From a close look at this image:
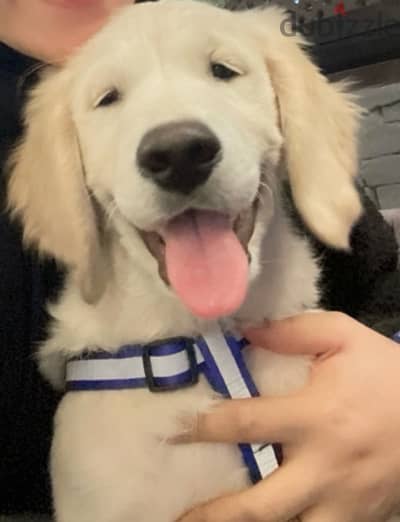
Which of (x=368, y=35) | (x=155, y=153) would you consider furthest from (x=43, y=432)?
(x=368, y=35)

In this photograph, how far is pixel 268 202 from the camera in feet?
3.49

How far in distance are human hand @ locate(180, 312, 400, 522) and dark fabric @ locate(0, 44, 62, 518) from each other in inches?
10.8

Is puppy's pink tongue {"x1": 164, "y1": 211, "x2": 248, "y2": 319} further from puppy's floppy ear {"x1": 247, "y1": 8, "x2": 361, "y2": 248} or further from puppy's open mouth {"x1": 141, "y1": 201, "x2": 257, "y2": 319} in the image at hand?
puppy's floppy ear {"x1": 247, "y1": 8, "x2": 361, "y2": 248}

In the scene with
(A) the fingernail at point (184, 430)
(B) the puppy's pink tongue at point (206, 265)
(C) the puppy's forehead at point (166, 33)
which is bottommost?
(A) the fingernail at point (184, 430)

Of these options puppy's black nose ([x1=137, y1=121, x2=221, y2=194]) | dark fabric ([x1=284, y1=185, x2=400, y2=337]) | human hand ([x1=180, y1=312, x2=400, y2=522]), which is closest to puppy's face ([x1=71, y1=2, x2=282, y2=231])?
puppy's black nose ([x1=137, y1=121, x2=221, y2=194])

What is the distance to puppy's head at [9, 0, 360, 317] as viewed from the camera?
0.95 meters

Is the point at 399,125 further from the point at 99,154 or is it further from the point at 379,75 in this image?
the point at 99,154

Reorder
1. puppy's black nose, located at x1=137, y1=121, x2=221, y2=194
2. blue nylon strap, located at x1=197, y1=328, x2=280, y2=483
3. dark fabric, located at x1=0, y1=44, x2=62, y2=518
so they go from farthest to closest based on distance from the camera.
Answer: dark fabric, located at x1=0, y1=44, x2=62, y2=518 < blue nylon strap, located at x1=197, y1=328, x2=280, y2=483 < puppy's black nose, located at x1=137, y1=121, x2=221, y2=194

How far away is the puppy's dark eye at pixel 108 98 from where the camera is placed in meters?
1.06

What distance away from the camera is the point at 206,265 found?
974 millimetres

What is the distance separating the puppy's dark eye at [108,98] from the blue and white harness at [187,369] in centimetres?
27

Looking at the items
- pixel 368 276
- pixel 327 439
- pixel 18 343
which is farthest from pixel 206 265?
pixel 368 276

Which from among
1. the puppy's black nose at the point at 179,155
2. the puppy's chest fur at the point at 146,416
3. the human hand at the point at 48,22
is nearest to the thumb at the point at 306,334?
the puppy's chest fur at the point at 146,416

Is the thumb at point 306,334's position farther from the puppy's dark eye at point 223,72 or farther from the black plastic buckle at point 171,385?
the puppy's dark eye at point 223,72
